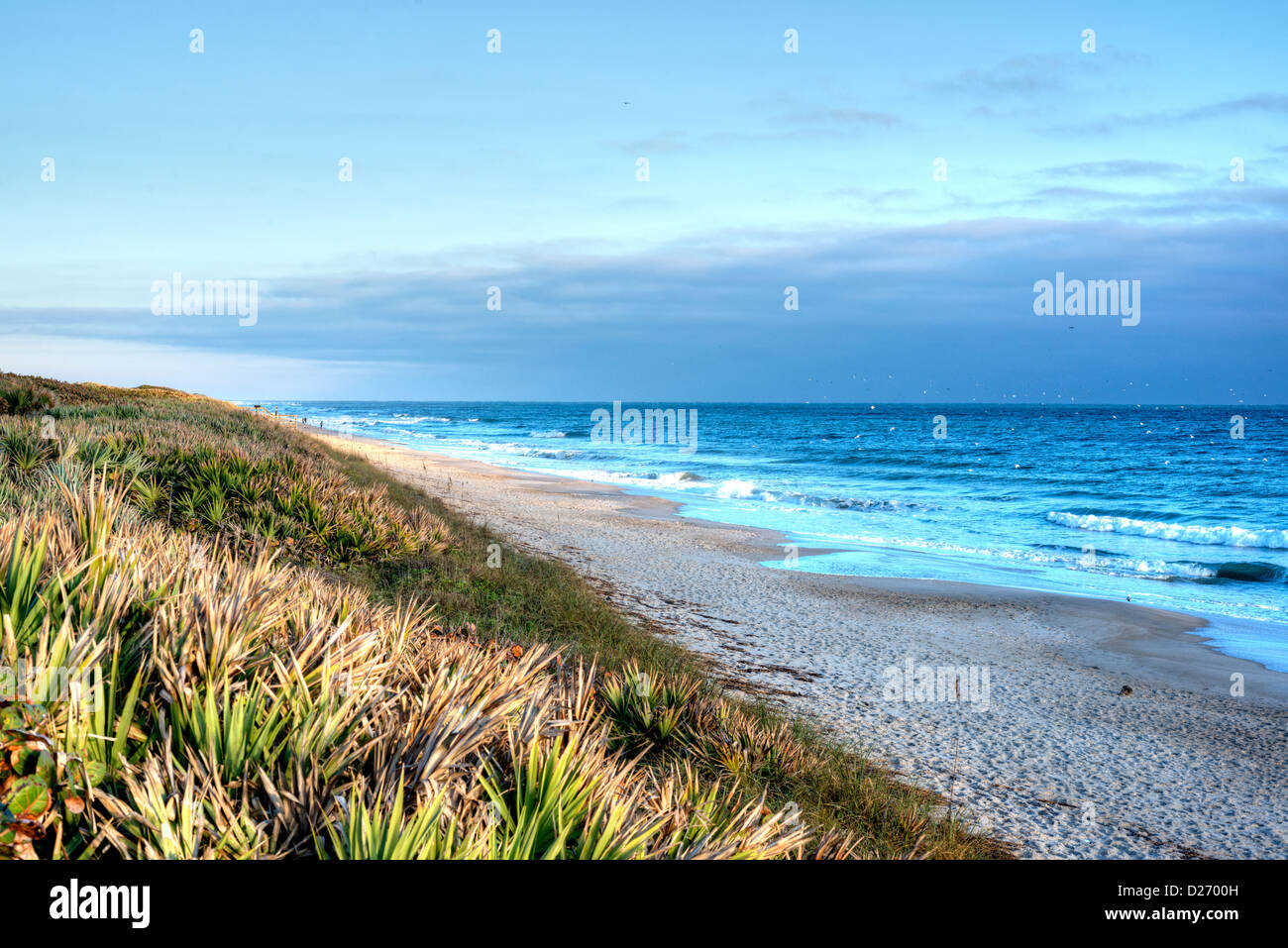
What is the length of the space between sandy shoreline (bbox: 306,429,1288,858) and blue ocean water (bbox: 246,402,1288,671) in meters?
1.74

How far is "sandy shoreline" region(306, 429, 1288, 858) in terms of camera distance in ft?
19.4

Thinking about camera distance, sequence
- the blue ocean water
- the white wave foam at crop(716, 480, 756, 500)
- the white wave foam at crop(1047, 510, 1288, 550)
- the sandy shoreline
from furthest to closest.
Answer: the white wave foam at crop(716, 480, 756, 500), the white wave foam at crop(1047, 510, 1288, 550), the blue ocean water, the sandy shoreline

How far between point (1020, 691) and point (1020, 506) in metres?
23.2

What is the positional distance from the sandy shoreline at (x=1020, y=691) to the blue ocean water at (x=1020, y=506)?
174 cm

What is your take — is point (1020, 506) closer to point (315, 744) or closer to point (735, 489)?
point (735, 489)

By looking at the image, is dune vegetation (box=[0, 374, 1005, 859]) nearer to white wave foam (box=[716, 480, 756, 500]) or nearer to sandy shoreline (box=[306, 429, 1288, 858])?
sandy shoreline (box=[306, 429, 1288, 858])

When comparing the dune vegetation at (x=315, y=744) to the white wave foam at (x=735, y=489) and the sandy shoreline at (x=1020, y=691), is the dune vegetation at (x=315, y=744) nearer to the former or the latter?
the sandy shoreline at (x=1020, y=691)

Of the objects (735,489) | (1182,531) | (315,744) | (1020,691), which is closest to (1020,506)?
(1182,531)

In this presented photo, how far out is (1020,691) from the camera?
8.98 m

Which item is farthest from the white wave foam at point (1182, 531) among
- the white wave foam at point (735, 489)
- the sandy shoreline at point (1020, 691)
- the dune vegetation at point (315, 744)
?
the dune vegetation at point (315, 744)

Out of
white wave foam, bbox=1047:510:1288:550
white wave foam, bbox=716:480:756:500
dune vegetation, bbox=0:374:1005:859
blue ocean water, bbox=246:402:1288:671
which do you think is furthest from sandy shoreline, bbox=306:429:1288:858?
white wave foam, bbox=716:480:756:500

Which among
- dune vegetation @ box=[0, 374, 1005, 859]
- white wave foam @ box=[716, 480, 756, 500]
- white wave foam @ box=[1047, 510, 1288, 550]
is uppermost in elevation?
dune vegetation @ box=[0, 374, 1005, 859]
